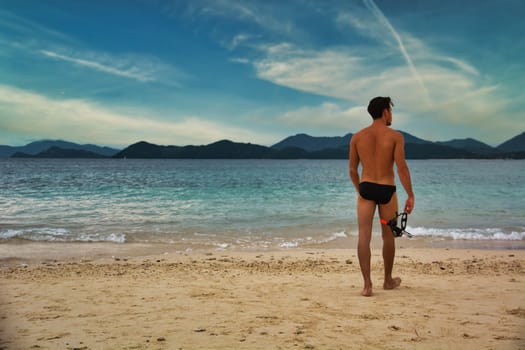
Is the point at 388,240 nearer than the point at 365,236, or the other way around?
the point at 365,236

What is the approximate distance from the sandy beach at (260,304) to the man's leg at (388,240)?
0.14m

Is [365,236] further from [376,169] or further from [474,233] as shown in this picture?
[474,233]

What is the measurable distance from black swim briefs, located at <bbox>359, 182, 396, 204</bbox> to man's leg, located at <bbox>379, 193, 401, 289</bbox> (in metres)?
0.08

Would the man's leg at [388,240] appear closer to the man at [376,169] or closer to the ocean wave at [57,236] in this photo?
the man at [376,169]

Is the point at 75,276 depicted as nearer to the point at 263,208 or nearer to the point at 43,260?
the point at 43,260

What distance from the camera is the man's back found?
199 inches

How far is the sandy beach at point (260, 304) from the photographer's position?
3643 millimetres

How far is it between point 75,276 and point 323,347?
5.09 metres

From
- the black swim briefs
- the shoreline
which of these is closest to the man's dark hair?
the black swim briefs

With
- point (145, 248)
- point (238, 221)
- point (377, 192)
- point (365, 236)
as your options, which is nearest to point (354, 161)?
point (377, 192)

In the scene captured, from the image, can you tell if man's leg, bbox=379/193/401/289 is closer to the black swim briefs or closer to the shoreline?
the black swim briefs

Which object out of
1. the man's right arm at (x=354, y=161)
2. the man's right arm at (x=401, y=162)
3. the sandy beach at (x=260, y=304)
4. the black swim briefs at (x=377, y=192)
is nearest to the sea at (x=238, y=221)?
the sandy beach at (x=260, y=304)

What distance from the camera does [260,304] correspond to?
487 cm

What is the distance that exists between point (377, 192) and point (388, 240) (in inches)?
27.2
